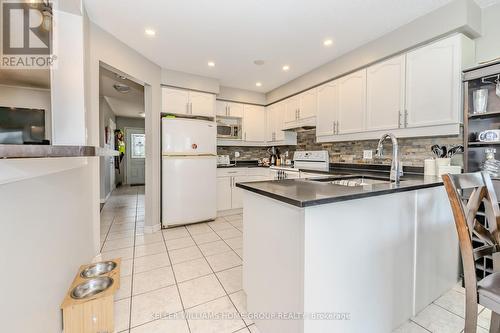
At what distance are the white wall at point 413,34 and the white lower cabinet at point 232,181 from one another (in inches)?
81.7

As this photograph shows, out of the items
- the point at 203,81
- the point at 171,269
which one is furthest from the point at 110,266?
the point at 203,81

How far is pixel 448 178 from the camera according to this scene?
38.2 inches

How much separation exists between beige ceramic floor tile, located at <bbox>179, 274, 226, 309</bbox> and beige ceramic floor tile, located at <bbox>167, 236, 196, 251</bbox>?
83cm

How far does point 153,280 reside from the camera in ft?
6.56

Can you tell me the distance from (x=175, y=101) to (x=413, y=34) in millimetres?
3182

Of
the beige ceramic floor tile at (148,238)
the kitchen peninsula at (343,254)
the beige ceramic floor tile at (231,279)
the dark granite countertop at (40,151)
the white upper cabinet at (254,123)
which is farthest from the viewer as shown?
the white upper cabinet at (254,123)

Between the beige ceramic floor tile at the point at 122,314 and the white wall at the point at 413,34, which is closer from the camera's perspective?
the beige ceramic floor tile at the point at 122,314

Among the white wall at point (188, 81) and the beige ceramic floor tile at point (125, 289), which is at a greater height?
the white wall at point (188, 81)

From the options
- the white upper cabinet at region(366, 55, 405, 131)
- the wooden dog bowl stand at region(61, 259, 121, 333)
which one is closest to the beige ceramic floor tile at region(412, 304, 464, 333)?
the white upper cabinet at region(366, 55, 405, 131)

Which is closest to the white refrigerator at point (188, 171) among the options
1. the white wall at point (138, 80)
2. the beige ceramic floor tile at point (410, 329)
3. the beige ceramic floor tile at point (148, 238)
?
the white wall at point (138, 80)

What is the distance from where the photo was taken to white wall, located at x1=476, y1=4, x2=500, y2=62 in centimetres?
197

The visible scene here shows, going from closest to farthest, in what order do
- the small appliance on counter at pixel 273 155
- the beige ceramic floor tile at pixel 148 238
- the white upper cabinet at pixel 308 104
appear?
the beige ceramic floor tile at pixel 148 238 < the white upper cabinet at pixel 308 104 < the small appliance on counter at pixel 273 155

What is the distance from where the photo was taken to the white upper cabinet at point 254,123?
15.0ft

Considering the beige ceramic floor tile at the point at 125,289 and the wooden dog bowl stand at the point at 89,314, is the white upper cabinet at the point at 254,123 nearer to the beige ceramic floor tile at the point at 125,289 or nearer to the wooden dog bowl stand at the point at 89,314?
the beige ceramic floor tile at the point at 125,289
